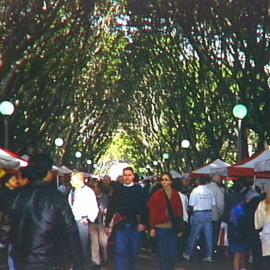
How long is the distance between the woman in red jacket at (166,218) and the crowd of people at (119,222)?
1cm

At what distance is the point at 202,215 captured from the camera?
790 inches

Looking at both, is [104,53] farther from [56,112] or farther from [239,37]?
[239,37]

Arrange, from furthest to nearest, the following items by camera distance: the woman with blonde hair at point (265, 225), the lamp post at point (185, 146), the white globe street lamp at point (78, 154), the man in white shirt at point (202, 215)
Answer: the white globe street lamp at point (78, 154), the lamp post at point (185, 146), the man in white shirt at point (202, 215), the woman with blonde hair at point (265, 225)

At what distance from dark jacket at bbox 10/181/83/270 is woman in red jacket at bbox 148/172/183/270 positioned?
604 cm

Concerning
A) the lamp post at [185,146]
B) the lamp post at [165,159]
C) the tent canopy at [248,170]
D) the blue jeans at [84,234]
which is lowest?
the blue jeans at [84,234]

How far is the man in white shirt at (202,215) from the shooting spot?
19.8m

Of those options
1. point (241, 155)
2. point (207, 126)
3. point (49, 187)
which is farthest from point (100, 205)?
point (207, 126)

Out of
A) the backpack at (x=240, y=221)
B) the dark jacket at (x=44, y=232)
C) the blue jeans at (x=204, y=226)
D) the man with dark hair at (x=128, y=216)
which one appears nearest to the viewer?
the dark jacket at (x=44, y=232)

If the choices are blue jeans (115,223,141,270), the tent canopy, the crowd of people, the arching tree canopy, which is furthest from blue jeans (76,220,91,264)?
the arching tree canopy

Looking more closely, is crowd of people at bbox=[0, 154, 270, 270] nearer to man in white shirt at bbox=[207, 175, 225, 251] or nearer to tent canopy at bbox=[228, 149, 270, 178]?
man in white shirt at bbox=[207, 175, 225, 251]

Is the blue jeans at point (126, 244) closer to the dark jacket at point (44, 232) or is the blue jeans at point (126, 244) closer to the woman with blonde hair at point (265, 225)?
the woman with blonde hair at point (265, 225)

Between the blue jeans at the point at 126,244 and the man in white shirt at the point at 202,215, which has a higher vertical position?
the man in white shirt at the point at 202,215

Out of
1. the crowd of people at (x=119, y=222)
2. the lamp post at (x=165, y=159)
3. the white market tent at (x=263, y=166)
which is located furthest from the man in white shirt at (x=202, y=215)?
the lamp post at (x=165, y=159)

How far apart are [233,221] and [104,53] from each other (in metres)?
27.1
